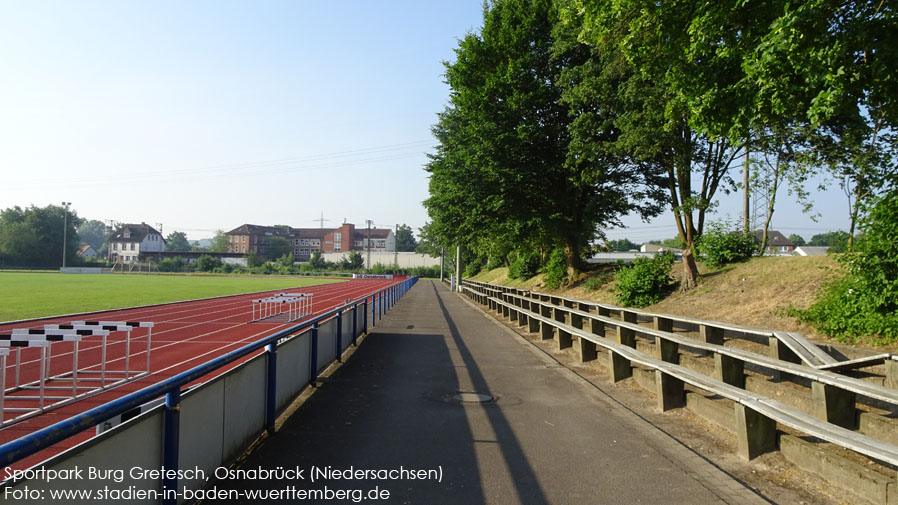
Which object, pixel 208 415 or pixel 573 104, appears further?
pixel 573 104

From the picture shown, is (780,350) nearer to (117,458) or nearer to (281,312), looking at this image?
(117,458)

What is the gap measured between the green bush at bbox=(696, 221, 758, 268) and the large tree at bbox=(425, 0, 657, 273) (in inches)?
225

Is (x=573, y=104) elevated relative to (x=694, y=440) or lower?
elevated

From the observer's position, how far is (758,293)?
13.0 meters

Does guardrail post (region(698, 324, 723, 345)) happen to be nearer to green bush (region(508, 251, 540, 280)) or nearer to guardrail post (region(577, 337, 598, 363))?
guardrail post (region(577, 337, 598, 363))

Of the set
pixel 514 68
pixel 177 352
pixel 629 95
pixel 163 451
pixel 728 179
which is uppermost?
pixel 514 68

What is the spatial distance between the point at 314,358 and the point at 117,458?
5.34 metres

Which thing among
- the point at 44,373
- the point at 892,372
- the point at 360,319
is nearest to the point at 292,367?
the point at 44,373

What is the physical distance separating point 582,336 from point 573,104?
10.9 meters

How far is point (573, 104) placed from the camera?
19.4 metres

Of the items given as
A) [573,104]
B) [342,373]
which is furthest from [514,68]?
[342,373]

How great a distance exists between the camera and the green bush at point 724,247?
1662 cm

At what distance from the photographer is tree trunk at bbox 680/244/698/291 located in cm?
1627

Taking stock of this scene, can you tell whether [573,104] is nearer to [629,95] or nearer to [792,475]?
[629,95]
